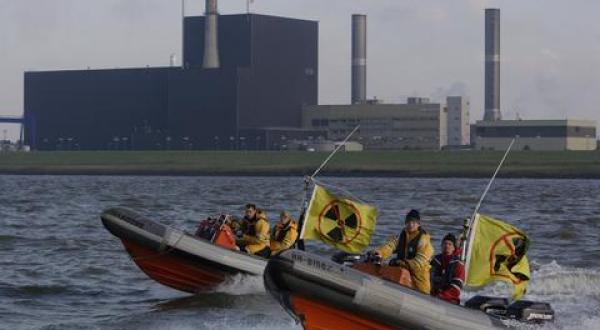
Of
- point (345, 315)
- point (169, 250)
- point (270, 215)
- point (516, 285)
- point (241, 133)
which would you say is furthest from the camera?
point (241, 133)

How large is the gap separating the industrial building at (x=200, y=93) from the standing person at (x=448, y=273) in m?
117

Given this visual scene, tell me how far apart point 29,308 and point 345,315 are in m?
8.19

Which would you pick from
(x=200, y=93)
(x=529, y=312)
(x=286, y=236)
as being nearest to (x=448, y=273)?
(x=529, y=312)

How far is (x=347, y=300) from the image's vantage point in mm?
14789

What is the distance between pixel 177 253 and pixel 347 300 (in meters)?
6.98

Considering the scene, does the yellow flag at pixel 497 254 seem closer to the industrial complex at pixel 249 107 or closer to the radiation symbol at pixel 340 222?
the radiation symbol at pixel 340 222

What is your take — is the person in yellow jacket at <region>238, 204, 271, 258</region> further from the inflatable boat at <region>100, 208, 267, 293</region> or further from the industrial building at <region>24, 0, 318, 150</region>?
the industrial building at <region>24, 0, 318, 150</region>

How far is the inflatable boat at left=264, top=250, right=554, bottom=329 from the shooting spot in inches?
582

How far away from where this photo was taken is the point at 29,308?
21.6 metres

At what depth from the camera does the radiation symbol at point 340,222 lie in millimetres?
19672

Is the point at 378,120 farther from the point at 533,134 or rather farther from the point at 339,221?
the point at 339,221

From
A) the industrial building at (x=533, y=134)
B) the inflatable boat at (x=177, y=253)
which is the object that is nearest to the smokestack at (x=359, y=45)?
the industrial building at (x=533, y=134)

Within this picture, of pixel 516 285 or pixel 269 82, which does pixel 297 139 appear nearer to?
pixel 269 82

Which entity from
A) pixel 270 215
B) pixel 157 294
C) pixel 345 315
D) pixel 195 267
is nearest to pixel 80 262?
pixel 157 294
